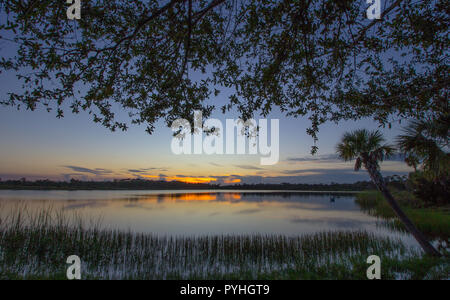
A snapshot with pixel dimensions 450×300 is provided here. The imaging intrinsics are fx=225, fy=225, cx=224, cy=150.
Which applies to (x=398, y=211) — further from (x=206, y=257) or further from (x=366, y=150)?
(x=206, y=257)

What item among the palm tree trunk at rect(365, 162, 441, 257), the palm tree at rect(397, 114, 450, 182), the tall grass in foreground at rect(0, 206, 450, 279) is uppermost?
the palm tree at rect(397, 114, 450, 182)

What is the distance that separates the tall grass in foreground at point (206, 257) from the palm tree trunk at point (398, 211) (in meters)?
0.79

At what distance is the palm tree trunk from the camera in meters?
9.33

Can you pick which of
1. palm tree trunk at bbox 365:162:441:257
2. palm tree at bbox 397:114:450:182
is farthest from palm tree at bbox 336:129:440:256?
palm tree at bbox 397:114:450:182

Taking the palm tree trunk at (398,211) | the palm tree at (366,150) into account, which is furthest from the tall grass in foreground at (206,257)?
the palm tree at (366,150)

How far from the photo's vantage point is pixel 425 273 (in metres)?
7.22

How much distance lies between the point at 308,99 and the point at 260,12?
9.46ft

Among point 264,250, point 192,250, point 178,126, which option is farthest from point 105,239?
point 178,126

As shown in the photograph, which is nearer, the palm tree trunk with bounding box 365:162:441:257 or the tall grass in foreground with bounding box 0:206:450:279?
the tall grass in foreground with bounding box 0:206:450:279

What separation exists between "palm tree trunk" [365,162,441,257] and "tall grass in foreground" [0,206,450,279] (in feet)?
2.60

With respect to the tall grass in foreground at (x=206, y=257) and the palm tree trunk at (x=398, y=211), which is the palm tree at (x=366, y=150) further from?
the tall grass in foreground at (x=206, y=257)

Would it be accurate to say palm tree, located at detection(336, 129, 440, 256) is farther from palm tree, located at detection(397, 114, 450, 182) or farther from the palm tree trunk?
palm tree, located at detection(397, 114, 450, 182)

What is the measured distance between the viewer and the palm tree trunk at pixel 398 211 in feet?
30.6
